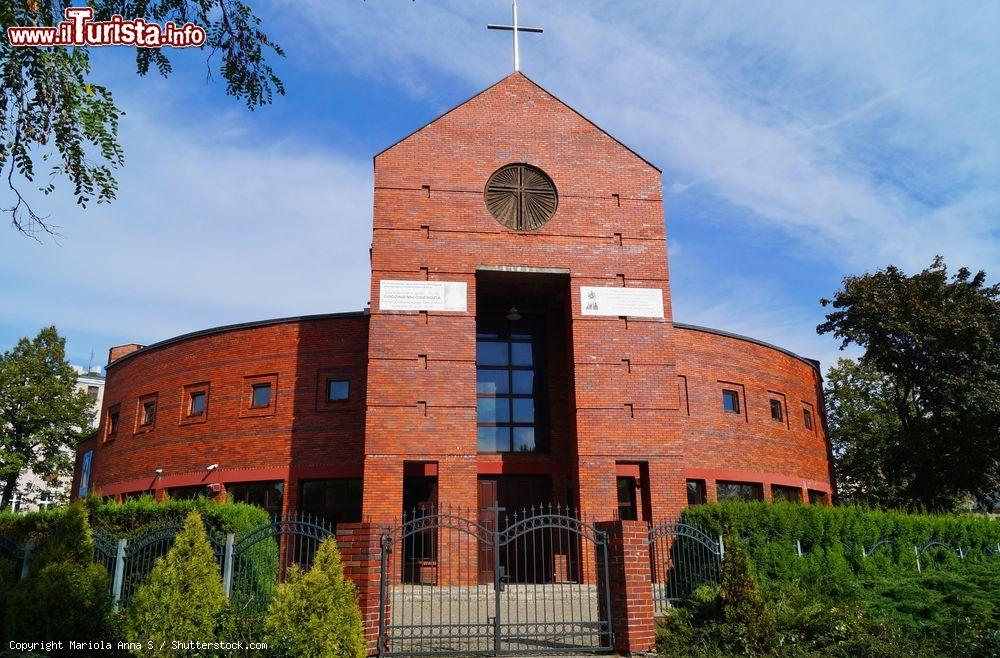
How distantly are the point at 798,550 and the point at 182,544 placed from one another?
38.2 ft

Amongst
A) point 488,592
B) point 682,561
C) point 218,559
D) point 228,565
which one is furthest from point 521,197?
point 228,565

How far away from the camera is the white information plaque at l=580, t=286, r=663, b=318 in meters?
18.7

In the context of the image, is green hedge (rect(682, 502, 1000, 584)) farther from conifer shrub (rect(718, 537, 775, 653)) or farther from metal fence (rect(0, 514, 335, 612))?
metal fence (rect(0, 514, 335, 612))

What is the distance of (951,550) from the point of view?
18.3m

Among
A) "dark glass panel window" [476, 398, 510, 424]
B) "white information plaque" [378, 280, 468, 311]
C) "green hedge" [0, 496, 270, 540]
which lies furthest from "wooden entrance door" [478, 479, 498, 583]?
"green hedge" [0, 496, 270, 540]

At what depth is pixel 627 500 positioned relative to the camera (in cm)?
1925

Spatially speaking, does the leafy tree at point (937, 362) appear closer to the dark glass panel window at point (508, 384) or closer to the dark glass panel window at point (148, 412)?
the dark glass panel window at point (508, 384)

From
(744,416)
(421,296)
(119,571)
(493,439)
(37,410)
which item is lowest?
(119,571)

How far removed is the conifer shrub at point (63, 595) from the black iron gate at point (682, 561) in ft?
25.8

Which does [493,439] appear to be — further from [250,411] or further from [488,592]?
[250,411]

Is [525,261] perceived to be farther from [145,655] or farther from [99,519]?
[145,655]

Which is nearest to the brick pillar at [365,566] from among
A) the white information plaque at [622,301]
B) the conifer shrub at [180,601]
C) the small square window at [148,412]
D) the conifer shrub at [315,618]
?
the conifer shrub at [315,618]

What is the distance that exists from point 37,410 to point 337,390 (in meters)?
22.3

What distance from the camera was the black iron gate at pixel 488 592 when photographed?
10.4 m
